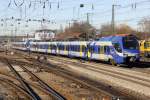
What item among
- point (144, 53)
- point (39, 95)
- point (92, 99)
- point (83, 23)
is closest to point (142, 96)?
point (92, 99)

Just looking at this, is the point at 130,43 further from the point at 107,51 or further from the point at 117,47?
the point at 107,51

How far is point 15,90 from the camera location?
1961cm

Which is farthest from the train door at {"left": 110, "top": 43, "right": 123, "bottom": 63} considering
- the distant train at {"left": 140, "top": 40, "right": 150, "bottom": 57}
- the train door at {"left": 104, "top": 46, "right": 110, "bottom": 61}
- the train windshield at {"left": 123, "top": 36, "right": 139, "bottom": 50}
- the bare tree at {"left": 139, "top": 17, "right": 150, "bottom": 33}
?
the bare tree at {"left": 139, "top": 17, "right": 150, "bottom": 33}

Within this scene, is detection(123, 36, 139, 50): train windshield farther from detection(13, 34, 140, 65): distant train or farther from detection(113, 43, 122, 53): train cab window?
detection(113, 43, 122, 53): train cab window

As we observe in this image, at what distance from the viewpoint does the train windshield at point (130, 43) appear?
35906 millimetres

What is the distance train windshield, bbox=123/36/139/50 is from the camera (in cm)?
3591

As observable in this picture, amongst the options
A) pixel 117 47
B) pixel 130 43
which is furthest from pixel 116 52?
pixel 130 43

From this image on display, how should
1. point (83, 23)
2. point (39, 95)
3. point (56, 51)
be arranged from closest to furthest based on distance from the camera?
point (39, 95), point (56, 51), point (83, 23)

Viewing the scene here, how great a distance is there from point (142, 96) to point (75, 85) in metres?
4.92

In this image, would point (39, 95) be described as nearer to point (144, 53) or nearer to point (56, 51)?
point (144, 53)

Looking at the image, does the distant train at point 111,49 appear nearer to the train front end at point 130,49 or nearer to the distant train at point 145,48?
the train front end at point 130,49

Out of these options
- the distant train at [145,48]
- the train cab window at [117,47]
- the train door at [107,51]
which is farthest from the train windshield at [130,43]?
the distant train at [145,48]

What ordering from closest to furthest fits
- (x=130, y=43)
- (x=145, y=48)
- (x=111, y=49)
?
(x=130, y=43)
(x=111, y=49)
(x=145, y=48)

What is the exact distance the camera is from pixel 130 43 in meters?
36.3
